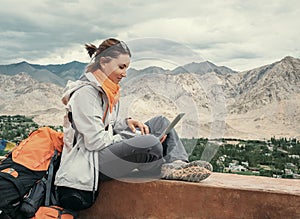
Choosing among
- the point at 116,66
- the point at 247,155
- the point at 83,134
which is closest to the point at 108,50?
the point at 116,66

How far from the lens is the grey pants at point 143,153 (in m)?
2.66

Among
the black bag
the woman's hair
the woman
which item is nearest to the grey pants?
the woman

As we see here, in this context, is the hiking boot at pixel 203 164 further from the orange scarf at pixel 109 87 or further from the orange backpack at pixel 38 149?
the orange backpack at pixel 38 149

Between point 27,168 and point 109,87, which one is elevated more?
point 109,87

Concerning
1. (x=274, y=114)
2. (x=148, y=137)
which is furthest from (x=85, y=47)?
(x=274, y=114)

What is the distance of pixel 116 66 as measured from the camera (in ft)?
8.78

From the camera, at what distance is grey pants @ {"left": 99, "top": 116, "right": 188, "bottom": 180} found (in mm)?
2658

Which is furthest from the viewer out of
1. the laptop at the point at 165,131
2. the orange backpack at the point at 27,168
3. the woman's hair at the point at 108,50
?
the laptop at the point at 165,131

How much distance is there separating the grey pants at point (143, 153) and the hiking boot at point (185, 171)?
0.05 metres

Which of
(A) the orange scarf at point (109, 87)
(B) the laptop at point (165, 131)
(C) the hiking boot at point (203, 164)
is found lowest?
(C) the hiking boot at point (203, 164)

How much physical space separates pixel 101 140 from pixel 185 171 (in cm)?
52

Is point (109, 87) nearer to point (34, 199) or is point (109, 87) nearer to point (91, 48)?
point (91, 48)

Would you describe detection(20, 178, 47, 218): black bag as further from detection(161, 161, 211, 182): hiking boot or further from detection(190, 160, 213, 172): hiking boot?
detection(190, 160, 213, 172): hiking boot

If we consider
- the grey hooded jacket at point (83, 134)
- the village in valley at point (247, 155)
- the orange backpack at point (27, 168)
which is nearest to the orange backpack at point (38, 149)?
the orange backpack at point (27, 168)
